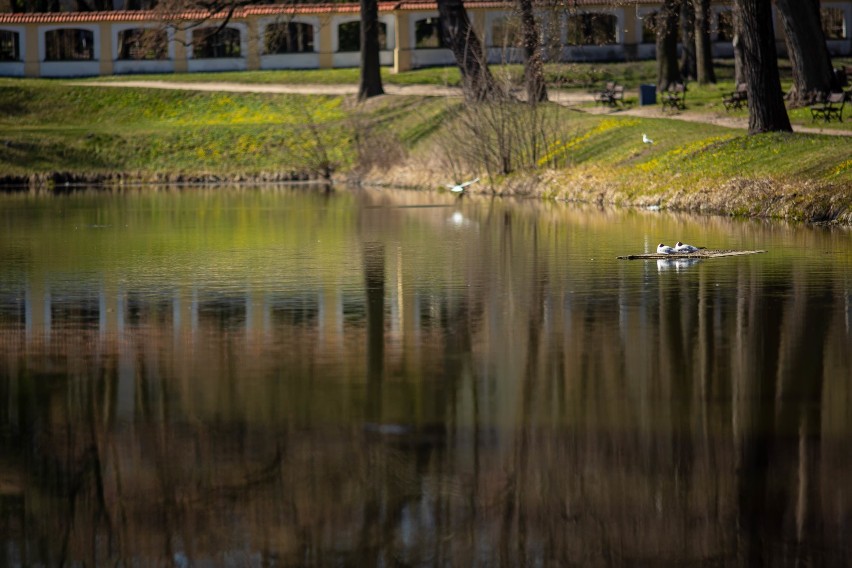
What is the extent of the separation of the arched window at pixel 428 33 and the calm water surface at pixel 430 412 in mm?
52060

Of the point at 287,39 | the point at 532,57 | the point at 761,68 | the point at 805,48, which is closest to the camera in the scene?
the point at 761,68

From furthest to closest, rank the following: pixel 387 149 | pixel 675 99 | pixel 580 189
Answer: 1. pixel 387 149
2. pixel 675 99
3. pixel 580 189

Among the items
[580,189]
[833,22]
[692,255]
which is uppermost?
[833,22]

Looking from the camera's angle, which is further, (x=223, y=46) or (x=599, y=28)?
(x=223, y=46)

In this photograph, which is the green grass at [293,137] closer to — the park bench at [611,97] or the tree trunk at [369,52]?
the tree trunk at [369,52]

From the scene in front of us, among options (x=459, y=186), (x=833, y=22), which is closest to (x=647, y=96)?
(x=459, y=186)

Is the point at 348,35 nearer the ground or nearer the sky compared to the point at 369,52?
nearer the sky

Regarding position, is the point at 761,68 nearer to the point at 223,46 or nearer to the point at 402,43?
the point at 402,43

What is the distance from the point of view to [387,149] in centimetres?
4975

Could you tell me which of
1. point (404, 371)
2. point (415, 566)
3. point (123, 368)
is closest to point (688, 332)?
point (404, 371)

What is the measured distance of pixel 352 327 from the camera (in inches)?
613

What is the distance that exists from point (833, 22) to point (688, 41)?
13092 mm

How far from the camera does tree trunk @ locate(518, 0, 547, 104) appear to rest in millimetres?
39094

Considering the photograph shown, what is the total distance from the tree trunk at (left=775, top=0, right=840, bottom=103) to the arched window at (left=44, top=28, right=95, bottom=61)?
40.8 m
